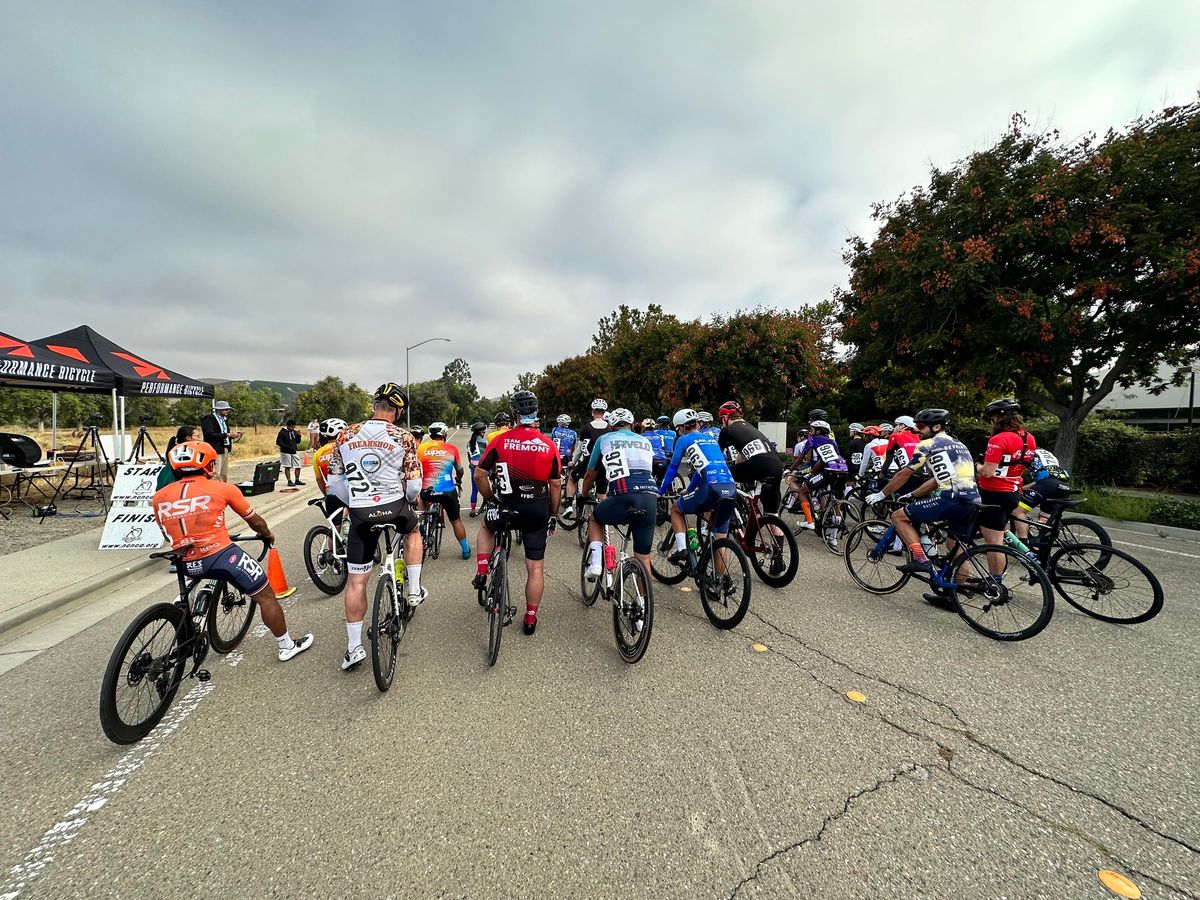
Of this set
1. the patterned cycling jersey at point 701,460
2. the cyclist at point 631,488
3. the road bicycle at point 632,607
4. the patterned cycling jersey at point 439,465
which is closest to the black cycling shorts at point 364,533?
the cyclist at point 631,488

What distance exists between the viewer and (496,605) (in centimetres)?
351

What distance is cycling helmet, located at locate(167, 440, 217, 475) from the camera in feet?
9.90

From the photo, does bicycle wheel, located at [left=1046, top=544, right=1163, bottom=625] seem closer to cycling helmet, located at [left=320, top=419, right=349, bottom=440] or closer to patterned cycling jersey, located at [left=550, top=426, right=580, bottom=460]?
patterned cycling jersey, located at [left=550, top=426, right=580, bottom=460]

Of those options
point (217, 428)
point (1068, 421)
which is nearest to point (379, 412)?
point (217, 428)

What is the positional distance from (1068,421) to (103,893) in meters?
16.3

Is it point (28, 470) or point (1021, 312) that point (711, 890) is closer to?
point (1021, 312)

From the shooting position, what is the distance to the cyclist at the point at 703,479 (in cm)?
447

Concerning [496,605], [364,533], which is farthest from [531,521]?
[364,533]

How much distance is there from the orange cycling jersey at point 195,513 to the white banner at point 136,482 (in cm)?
487

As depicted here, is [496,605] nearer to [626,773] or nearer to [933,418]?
[626,773]

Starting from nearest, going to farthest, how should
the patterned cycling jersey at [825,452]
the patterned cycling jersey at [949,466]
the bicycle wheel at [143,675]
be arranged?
the bicycle wheel at [143,675] < the patterned cycling jersey at [949,466] < the patterned cycling jersey at [825,452]

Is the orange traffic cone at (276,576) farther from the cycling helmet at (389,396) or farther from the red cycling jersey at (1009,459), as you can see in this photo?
the red cycling jersey at (1009,459)

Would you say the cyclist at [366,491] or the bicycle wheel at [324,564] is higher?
the cyclist at [366,491]

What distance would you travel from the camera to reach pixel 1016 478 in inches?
179
